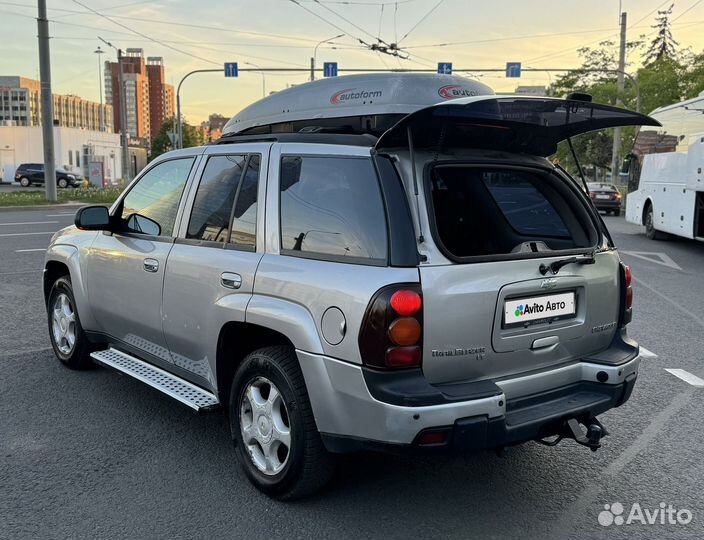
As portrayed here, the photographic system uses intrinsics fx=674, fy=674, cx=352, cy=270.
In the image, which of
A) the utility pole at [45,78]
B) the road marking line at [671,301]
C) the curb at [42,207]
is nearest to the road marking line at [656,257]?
the road marking line at [671,301]

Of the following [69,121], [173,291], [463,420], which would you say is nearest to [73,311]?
[173,291]

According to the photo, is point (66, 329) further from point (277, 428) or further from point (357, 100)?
point (357, 100)

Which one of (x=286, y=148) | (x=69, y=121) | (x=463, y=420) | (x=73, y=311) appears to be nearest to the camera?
(x=463, y=420)

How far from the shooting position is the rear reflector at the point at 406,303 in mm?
2881

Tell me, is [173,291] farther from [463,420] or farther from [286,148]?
[463,420]

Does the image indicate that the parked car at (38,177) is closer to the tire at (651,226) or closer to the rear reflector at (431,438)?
the tire at (651,226)

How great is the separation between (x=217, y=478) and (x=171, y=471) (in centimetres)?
28

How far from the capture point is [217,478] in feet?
12.1

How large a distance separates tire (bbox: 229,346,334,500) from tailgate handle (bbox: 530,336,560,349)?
1141 mm

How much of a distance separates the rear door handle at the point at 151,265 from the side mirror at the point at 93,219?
0.69 metres

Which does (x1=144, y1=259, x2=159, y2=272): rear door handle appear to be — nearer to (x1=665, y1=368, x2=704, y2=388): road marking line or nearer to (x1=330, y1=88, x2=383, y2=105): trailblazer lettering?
(x1=330, y1=88, x2=383, y2=105): trailblazer lettering

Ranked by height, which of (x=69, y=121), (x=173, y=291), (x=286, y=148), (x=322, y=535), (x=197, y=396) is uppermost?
(x=69, y=121)

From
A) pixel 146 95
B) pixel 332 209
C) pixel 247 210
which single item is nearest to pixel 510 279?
pixel 332 209

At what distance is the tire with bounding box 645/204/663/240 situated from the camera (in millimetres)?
17000
